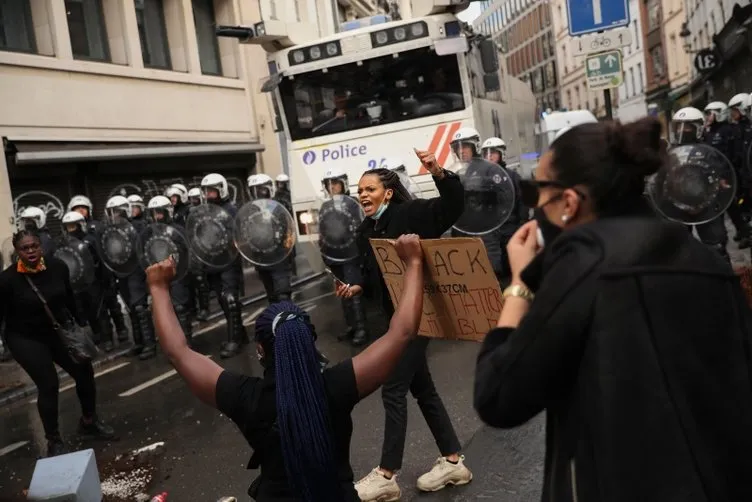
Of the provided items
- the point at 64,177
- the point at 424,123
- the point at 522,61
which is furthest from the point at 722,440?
the point at 522,61

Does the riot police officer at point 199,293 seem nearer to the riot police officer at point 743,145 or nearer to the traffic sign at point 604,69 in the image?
the traffic sign at point 604,69

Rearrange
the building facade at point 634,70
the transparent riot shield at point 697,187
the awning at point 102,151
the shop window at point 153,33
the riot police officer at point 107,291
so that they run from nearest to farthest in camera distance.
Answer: the transparent riot shield at point 697,187
the riot police officer at point 107,291
the awning at point 102,151
the shop window at point 153,33
the building facade at point 634,70

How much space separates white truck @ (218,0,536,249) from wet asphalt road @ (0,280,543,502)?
9.40 feet

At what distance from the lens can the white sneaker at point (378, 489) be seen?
4332mm

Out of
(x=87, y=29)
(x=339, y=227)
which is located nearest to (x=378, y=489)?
(x=339, y=227)

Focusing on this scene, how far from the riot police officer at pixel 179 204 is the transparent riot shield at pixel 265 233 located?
91.4 inches

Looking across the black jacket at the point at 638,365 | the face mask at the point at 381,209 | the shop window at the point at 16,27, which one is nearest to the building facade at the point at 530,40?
the shop window at the point at 16,27

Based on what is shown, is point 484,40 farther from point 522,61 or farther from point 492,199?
point 522,61

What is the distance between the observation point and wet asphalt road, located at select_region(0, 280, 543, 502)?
4766 mm

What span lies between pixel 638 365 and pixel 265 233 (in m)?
7.49

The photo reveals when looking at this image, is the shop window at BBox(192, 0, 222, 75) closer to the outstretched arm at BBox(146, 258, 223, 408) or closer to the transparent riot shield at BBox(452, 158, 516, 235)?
the transparent riot shield at BBox(452, 158, 516, 235)

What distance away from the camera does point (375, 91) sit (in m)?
11.2

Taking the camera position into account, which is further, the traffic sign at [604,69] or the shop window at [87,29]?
the shop window at [87,29]

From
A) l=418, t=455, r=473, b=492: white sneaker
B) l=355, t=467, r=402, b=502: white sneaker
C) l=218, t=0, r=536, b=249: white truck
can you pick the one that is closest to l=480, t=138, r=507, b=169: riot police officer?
l=218, t=0, r=536, b=249: white truck
